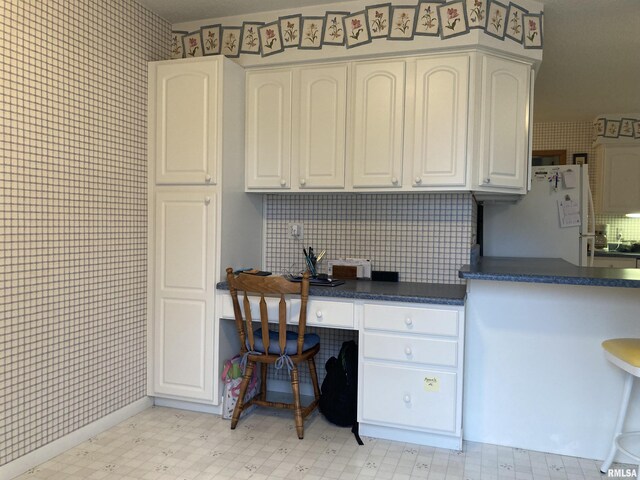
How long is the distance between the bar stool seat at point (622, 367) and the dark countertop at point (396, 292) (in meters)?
0.66

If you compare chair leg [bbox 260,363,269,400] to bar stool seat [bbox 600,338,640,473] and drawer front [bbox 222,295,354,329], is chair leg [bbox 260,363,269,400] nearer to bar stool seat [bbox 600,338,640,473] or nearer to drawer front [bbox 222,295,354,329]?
drawer front [bbox 222,295,354,329]

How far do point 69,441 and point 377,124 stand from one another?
227 cm

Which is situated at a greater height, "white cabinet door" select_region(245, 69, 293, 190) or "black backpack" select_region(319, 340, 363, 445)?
"white cabinet door" select_region(245, 69, 293, 190)

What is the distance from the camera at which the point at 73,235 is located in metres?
2.41

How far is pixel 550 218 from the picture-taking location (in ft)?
13.1

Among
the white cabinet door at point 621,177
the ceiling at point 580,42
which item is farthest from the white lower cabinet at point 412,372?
the white cabinet door at point 621,177

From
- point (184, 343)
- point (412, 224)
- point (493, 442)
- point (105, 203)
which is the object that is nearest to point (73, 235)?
point (105, 203)

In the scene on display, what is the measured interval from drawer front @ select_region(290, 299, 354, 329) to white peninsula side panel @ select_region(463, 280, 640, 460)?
2.07 ft

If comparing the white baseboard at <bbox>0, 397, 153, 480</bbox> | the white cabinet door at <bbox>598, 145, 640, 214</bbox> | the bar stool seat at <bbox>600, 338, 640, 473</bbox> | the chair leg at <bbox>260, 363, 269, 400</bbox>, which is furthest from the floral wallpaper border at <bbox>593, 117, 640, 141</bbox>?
the white baseboard at <bbox>0, 397, 153, 480</bbox>

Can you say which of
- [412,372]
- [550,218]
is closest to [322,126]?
[412,372]

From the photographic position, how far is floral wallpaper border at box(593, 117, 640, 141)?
17.2 ft

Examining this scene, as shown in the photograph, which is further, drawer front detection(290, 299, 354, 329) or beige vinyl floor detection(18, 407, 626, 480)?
drawer front detection(290, 299, 354, 329)

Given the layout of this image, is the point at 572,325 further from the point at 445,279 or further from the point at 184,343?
the point at 184,343

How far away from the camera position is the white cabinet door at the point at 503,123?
263 centimetres
